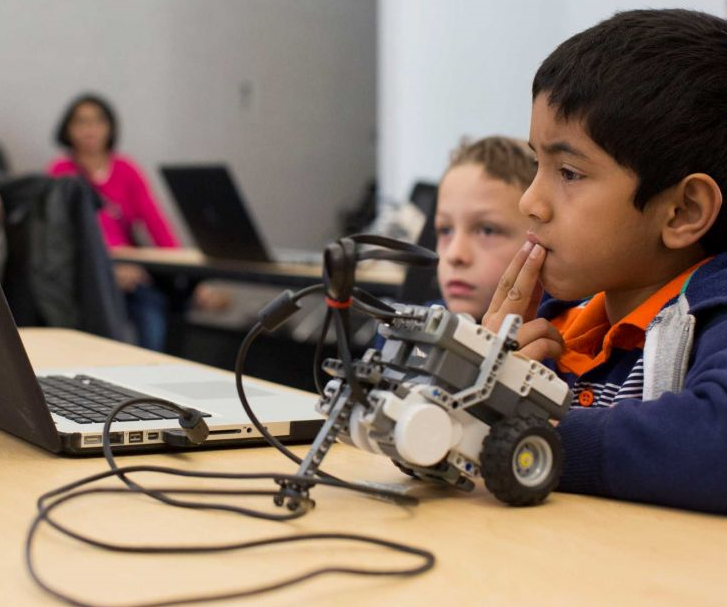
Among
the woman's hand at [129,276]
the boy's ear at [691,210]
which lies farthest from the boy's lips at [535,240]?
the woman's hand at [129,276]

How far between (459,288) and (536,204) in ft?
2.95

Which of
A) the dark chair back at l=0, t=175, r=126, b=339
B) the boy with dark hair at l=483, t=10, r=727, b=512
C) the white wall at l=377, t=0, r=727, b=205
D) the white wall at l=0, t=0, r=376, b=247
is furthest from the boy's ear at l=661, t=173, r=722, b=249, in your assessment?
the white wall at l=0, t=0, r=376, b=247

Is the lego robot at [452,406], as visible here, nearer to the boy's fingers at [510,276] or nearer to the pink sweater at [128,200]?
the boy's fingers at [510,276]

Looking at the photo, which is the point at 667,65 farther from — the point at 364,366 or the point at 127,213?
the point at 127,213

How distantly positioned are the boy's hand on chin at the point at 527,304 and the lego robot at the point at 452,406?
11.8 inches

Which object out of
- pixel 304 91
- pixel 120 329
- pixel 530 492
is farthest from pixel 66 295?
pixel 304 91

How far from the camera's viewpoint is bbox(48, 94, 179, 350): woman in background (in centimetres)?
492

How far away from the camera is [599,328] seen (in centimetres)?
115

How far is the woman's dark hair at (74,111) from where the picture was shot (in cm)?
520

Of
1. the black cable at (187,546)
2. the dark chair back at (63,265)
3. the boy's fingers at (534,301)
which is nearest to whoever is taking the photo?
the black cable at (187,546)

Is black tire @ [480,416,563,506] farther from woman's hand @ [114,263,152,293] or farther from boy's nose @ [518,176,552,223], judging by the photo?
woman's hand @ [114,263,152,293]

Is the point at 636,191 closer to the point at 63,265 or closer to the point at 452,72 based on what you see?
the point at 63,265

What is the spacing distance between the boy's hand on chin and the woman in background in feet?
11.4

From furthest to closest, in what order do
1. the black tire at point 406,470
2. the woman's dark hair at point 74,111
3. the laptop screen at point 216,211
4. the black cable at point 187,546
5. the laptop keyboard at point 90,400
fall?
1. the woman's dark hair at point 74,111
2. the laptop screen at point 216,211
3. the laptop keyboard at point 90,400
4. the black tire at point 406,470
5. the black cable at point 187,546
